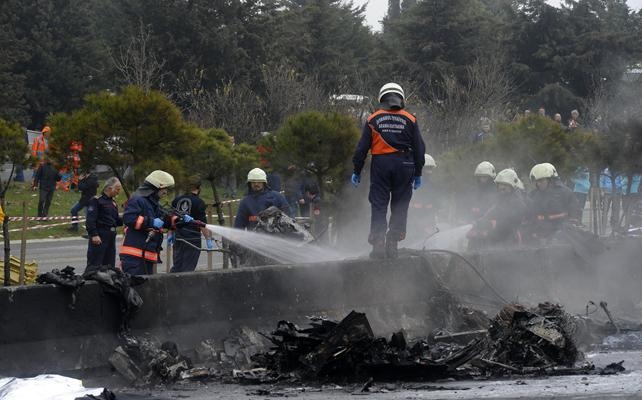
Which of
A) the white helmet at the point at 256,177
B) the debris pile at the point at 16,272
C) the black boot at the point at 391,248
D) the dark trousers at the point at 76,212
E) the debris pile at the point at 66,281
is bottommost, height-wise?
the debris pile at the point at 16,272

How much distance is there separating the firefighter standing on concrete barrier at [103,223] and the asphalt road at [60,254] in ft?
14.8

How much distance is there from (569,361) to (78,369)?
4003 mm

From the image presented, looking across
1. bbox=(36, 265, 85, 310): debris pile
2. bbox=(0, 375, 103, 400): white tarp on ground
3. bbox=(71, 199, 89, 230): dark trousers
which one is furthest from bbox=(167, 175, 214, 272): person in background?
bbox=(71, 199, 89, 230): dark trousers

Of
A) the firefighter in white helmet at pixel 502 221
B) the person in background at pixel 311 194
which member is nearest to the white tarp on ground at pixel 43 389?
the firefighter in white helmet at pixel 502 221

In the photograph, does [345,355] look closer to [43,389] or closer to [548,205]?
[43,389]

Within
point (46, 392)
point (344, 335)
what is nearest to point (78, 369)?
point (46, 392)

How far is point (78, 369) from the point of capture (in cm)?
891

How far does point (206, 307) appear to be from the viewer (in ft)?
32.0

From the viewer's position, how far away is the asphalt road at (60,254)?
65.1 feet

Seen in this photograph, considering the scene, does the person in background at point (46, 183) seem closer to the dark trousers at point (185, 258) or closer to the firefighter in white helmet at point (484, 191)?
the dark trousers at point (185, 258)

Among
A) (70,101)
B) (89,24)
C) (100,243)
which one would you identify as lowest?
(100,243)

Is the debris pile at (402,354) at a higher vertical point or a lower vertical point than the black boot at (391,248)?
lower

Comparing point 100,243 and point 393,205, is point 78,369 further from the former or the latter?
point 100,243

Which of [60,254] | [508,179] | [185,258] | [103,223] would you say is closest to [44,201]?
[60,254]
